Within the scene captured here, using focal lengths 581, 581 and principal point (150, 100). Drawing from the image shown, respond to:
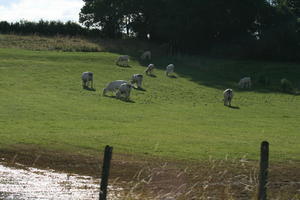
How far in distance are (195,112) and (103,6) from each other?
4207 cm

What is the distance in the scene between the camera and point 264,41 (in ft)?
235

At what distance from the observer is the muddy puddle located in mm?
13460

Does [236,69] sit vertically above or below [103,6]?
below

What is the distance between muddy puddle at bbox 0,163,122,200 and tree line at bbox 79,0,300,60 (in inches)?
2127

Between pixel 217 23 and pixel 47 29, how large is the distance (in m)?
22.3

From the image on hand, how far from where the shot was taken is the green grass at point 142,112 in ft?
73.9

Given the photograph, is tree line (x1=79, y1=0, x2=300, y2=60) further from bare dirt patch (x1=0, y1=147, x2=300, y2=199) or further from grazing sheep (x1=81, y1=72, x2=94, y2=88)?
bare dirt patch (x1=0, y1=147, x2=300, y2=199)

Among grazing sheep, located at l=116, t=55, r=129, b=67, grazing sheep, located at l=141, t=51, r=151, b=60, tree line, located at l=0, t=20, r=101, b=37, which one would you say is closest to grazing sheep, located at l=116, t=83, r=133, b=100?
grazing sheep, located at l=116, t=55, r=129, b=67

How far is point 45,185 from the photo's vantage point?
575 inches

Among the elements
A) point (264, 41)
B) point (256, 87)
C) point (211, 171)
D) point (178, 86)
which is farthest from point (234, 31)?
point (211, 171)

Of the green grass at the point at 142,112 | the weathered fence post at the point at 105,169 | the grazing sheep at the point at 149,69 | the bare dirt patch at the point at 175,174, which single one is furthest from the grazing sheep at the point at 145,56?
the weathered fence post at the point at 105,169

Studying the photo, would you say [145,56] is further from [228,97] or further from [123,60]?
[228,97]

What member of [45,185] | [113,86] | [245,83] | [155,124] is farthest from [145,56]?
[45,185]

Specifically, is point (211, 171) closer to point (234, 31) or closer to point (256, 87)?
point (256, 87)
